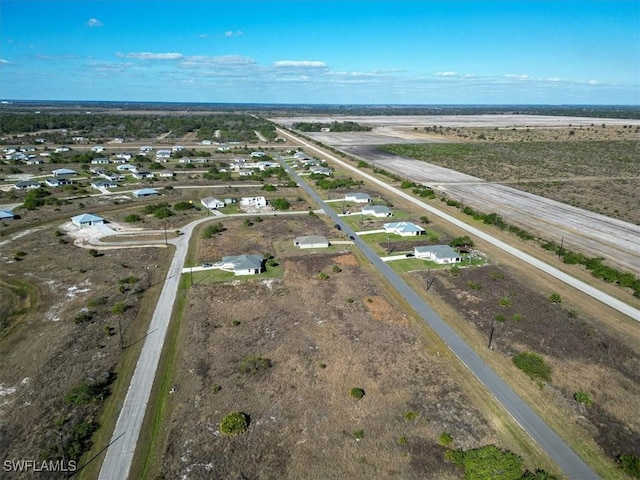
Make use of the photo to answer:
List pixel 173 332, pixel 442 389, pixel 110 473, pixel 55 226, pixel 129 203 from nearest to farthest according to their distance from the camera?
1. pixel 110 473
2. pixel 442 389
3. pixel 173 332
4. pixel 55 226
5. pixel 129 203

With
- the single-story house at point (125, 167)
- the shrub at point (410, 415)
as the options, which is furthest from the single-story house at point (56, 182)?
the shrub at point (410, 415)

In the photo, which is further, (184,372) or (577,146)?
(577,146)

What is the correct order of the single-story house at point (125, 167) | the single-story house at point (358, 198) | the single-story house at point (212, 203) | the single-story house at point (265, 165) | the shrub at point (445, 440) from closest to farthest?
the shrub at point (445, 440) → the single-story house at point (212, 203) → the single-story house at point (358, 198) → the single-story house at point (125, 167) → the single-story house at point (265, 165)

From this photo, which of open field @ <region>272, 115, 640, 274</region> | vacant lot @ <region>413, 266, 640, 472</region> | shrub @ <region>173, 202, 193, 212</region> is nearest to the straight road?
vacant lot @ <region>413, 266, 640, 472</region>

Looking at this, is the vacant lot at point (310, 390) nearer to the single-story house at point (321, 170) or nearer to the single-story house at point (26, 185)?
the single-story house at point (321, 170)

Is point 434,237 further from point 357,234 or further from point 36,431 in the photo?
point 36,431

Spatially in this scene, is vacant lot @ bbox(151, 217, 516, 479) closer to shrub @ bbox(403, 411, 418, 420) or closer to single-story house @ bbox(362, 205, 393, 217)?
shrub @ bbox(403, 411, 418, 420)

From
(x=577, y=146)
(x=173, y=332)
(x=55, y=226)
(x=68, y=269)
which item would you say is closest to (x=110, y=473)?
(x=173, y=332)
